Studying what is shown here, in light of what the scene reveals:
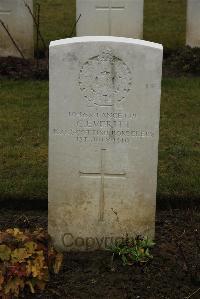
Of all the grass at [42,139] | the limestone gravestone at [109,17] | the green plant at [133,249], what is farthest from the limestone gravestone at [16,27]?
the green plant at [133,249]

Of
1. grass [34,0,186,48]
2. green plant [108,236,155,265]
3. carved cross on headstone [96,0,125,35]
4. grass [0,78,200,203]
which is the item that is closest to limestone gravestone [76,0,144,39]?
carved cross on headstone [96,0,125,35]

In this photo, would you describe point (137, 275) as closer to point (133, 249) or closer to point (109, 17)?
point (133, 249)

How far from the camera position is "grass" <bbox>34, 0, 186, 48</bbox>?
10961 millimetres

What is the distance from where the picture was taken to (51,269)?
4332 mm

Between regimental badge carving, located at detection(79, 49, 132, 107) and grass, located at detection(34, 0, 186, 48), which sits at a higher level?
grass, located at detection(34, 0, 186, 48)

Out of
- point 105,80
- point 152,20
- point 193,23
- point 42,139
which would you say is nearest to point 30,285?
point 105,80

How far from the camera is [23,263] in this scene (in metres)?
4.13

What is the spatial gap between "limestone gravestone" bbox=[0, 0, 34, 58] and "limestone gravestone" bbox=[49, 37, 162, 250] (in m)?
5.22

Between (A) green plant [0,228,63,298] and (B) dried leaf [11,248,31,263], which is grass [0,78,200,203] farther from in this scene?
(B) dried leaf [11,248,31,263]

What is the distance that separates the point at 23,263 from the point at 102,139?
927 millimetres

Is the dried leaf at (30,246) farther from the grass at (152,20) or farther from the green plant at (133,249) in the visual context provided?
the grass at (152,20)

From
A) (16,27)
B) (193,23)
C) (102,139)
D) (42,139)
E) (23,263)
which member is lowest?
(23,263)


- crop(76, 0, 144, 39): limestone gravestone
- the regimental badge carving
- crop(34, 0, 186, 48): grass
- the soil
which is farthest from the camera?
→ crop(34, 0, 186, 48): grass

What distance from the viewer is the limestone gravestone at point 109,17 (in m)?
9.32
